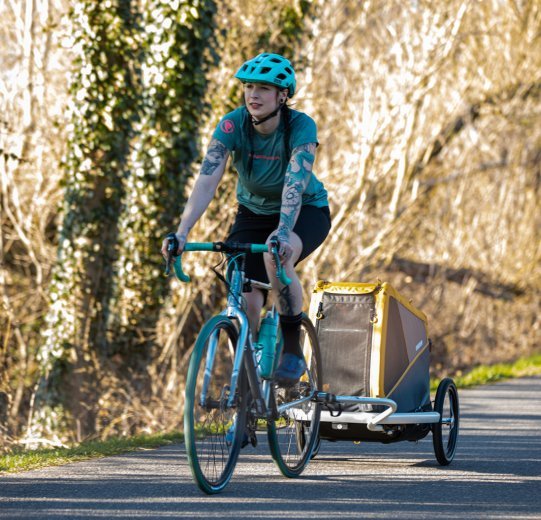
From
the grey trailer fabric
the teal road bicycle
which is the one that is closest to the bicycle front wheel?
the teal road bicycle

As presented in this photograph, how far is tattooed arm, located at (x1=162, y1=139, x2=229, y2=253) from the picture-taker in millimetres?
5926

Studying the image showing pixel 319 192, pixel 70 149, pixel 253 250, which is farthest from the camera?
pixel 70 149

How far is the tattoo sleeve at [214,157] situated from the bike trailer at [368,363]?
1292mm

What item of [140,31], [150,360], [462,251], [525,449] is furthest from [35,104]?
[525,449]

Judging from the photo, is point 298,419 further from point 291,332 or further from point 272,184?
point 272,184

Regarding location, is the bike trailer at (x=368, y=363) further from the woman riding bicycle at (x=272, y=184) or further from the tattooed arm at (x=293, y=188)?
the tattooed arm at (x=293, y=188)

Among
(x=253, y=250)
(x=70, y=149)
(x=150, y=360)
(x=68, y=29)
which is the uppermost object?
(x=68, y=29)

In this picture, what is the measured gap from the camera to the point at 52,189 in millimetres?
15594

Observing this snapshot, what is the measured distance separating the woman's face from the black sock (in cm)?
107

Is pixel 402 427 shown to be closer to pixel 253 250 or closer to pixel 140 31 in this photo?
pixel 253 250

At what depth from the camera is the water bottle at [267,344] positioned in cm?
610

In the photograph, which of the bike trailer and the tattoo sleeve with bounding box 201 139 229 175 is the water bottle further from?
the tattoo sleeve with bounding box 201 139 229 175

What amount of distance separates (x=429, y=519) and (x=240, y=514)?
79 cm

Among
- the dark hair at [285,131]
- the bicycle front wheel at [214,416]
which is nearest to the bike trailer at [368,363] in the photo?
the bicycle front wheel at [214,416]
